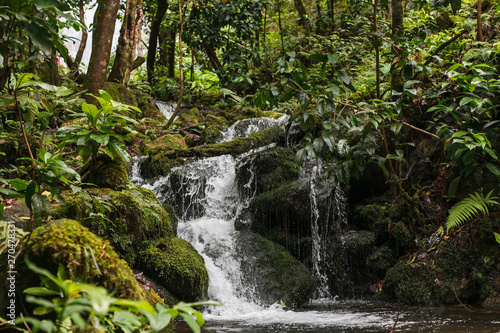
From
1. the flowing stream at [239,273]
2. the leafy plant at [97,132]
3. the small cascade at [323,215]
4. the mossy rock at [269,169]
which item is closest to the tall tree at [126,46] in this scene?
the flowing stream at [239,273]

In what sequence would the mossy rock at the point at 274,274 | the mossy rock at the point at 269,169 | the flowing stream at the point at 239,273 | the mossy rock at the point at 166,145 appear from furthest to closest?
1. the mossy rock at the point at 166,145
2. the mossy rock at the point at 269,169
3. the mossy rock at the point at 274,274
4. the flowing stream at the point at 239,273

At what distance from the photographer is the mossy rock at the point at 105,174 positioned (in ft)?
16.0

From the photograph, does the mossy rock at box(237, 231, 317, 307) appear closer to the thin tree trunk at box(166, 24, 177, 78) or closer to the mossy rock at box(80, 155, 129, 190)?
the mossy rock at box(80, 155, 129, 190)

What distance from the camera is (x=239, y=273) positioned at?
6055 millimetres

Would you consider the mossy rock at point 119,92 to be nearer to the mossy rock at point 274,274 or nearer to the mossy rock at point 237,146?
the mossy rock at point 237,146

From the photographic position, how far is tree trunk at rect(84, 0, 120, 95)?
6.62 metres

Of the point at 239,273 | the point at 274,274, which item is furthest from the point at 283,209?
the point at 239,273

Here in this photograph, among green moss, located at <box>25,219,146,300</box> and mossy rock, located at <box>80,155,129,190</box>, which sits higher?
mossy rock, located at <box>80,155,129,190</box>

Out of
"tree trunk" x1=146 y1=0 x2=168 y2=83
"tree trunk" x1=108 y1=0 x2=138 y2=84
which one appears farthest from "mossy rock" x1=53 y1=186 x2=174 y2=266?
"tree trunk" x1=146 y1=0 x2=168 y2=83

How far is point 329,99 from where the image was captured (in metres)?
4.38

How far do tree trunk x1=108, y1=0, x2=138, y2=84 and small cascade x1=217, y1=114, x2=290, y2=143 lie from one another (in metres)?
3.33

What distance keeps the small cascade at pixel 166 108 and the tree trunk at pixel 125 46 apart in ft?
8.11

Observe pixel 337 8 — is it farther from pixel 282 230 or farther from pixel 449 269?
pixel 449 269

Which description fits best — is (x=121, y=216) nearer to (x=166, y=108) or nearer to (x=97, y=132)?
(x=97, y=132)
